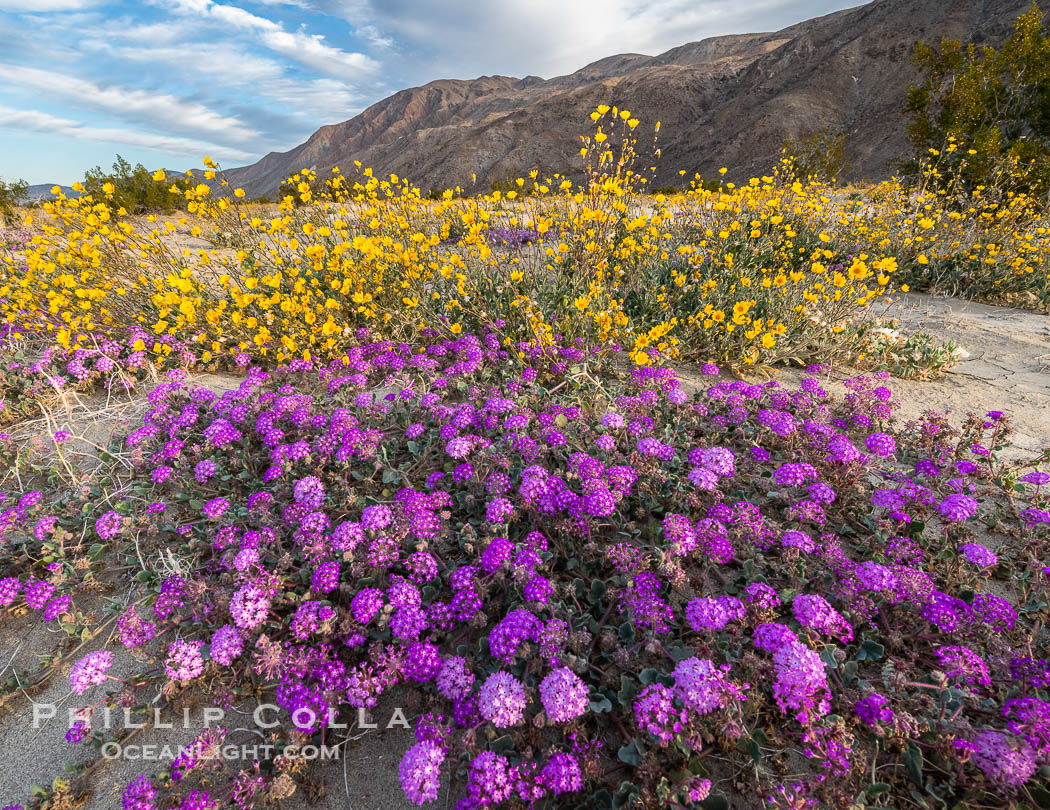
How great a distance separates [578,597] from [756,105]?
82.5 m

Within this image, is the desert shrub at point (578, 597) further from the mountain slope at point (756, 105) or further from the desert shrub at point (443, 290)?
the mountain slope at point (756, 105)

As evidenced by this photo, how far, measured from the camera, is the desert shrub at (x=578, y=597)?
1.65 meters

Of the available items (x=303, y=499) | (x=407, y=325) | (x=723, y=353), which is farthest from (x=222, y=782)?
(x=723, y=353)

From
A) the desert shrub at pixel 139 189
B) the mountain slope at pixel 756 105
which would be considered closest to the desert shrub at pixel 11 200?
the desert shrub at pixel 139 189

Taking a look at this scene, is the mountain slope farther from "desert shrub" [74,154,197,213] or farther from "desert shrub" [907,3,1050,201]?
"desert shrub" [907,3,1050,201]

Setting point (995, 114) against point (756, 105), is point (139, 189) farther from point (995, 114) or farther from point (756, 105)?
point (756, 105)

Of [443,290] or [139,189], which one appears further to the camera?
[139,189]

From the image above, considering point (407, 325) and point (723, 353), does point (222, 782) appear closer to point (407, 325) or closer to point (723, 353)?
point (407, 325)

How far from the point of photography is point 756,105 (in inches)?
2589

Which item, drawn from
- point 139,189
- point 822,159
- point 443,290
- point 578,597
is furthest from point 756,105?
point 578,597

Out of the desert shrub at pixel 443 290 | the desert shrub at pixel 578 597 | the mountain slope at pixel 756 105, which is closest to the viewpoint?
the desert shrub at pixel 578 597

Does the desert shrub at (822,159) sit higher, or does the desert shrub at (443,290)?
the desert shrub at (822,159)

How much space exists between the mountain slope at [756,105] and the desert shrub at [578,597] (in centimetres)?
3990

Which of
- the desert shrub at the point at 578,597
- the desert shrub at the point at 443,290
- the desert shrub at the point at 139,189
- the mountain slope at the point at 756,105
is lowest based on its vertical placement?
the desert shrub at the point at 578,597
